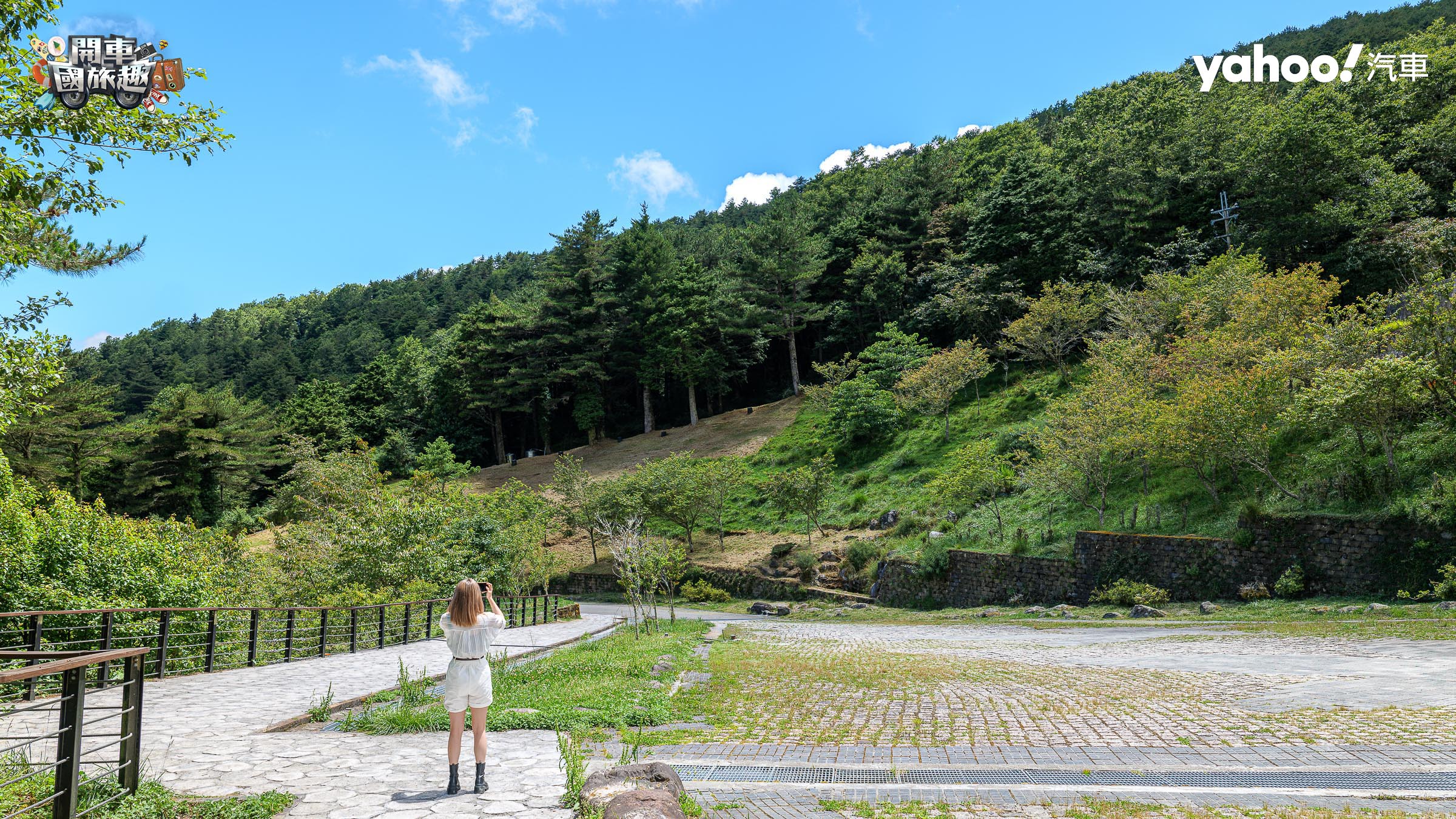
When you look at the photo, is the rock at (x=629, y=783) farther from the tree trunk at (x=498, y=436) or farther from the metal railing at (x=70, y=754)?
the tree trunk at (x=498, y=436)

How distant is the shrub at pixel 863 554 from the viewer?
29.9 m

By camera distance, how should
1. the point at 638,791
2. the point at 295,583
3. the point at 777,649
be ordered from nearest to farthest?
the point at 638,791, the point at 777,649, the point at 295,583

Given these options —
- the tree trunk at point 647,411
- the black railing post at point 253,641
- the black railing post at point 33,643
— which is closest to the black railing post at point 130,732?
the black railing post at point 33,643

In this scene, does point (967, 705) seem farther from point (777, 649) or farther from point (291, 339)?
point (291, 339)

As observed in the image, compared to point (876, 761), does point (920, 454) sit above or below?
above

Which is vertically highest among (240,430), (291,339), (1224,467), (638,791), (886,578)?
(291,339)

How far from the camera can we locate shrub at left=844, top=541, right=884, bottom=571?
29.9 m

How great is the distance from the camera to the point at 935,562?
26328 millimetres

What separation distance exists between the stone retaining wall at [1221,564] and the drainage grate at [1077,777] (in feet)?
46.5

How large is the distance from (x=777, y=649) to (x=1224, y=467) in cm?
1605

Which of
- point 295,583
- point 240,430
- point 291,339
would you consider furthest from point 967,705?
point 291,339

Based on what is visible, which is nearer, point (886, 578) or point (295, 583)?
point (295, 583)

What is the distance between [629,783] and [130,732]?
2948mm

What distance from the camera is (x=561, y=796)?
4.52 metres
